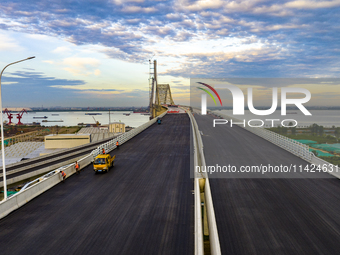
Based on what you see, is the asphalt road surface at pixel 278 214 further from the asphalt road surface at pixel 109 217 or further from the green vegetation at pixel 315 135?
the green vegetation at pixel 315 135

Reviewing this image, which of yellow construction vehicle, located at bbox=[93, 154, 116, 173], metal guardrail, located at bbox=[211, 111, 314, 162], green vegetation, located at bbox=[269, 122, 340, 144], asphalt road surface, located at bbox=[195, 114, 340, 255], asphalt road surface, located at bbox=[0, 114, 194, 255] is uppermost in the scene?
metal guardrail, located at bbox=[211, 111, 314, 162]

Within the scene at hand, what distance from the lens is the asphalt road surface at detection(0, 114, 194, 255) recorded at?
9.91 meters

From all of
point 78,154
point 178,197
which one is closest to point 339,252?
point 178,197

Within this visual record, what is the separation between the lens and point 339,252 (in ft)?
29.4

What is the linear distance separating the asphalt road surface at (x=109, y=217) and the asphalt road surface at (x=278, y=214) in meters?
1.92

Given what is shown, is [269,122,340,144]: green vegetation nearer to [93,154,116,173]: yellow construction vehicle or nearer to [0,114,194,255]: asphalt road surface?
[93,154,116,173]: yellow construction vehicle

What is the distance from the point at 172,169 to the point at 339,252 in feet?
45.6

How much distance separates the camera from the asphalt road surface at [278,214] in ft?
31.0

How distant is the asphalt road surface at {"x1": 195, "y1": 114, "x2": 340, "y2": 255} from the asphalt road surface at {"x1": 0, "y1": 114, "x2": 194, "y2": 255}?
1.92 metres

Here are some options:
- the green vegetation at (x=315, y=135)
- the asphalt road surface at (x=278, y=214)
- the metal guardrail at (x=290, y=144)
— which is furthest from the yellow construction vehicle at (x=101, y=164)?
the green vegetation at (x=315, y=135)

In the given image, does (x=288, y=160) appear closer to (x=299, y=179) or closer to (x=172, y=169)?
(x=299, y=179)

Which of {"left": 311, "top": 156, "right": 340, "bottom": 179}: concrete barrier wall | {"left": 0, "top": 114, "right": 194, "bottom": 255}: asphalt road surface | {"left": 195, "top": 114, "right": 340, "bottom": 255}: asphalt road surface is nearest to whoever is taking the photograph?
{"left": 195, "top": 114, "right": 340, "bottom": 255}: asphalt road surface

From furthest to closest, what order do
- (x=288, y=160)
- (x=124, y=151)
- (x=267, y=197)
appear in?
1. (x=124, y=151)
2. (x=288, y=160)
3. (x=267, y=197)

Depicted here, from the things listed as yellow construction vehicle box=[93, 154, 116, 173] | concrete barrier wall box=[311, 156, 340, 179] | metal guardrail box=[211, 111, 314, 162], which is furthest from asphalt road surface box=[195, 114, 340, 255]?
yellow construction vehicle box=[93, 154, 116, 173]
